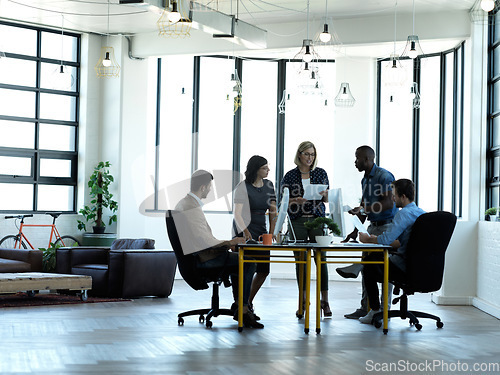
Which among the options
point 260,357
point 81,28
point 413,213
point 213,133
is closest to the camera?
point 260,357

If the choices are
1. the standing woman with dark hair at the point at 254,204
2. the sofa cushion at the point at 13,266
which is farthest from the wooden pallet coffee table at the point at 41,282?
the standing woman with dark hair at the point at 254,204

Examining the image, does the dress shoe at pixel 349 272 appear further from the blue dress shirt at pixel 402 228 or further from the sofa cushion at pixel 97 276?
the sofa cushion at pixel 97 276

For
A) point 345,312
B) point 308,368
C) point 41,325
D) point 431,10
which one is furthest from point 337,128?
point 308,368

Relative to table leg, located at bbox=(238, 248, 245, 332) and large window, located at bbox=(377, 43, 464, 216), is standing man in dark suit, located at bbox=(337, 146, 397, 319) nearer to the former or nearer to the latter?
table leg, located at bbox=(238, 248, 245, 332)

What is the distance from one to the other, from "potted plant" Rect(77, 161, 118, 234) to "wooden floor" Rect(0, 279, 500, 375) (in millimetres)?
3418

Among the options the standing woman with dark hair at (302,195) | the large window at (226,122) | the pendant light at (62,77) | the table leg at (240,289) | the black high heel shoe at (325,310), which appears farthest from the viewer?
the large window at (226,122)

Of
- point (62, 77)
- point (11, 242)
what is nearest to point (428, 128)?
point (62, 77)

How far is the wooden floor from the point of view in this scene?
4398mm

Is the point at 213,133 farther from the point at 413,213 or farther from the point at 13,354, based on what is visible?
the point at 13,354

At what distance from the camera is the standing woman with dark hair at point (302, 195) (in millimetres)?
6543

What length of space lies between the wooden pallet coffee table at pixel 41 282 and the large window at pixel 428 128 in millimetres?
4865

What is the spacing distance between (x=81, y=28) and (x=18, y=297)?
4.34 meters

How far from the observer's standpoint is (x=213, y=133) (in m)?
11.7

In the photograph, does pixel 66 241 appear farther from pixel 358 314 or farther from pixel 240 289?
pixel 240 289
